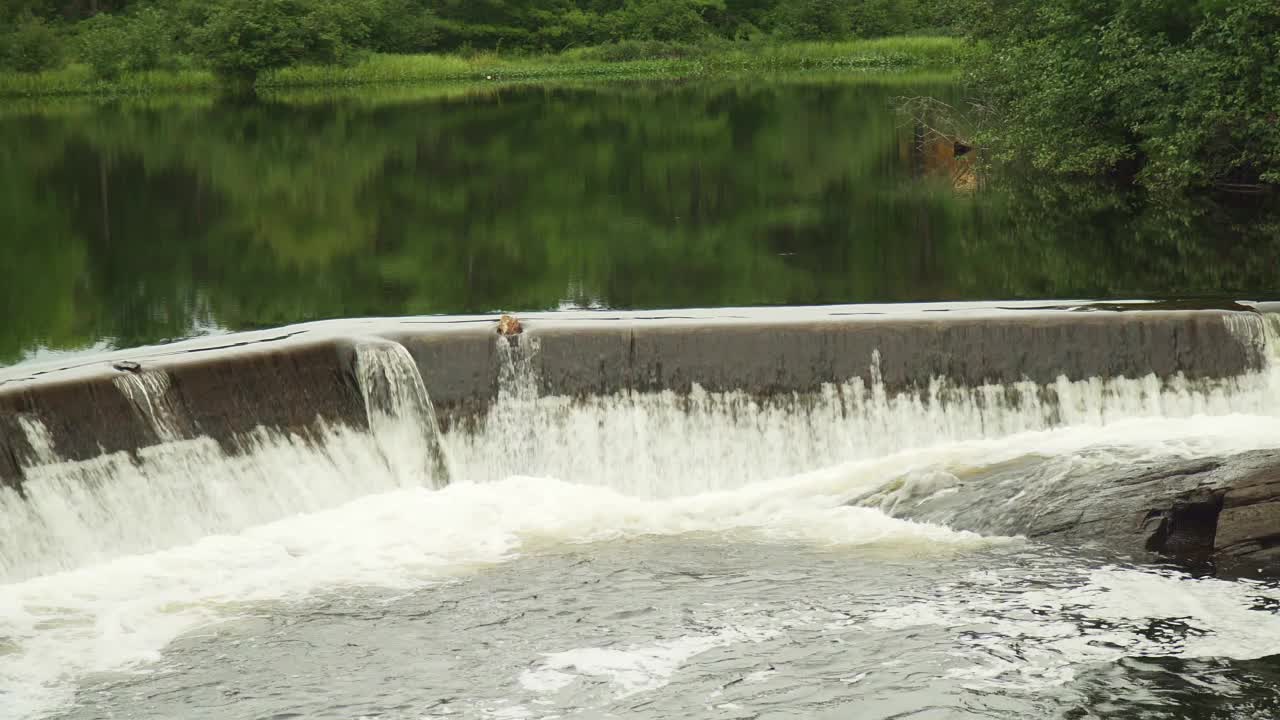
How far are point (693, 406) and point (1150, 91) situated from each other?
15107 millimetres

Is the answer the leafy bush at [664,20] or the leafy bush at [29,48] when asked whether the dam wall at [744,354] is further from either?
the leafy bush at [664,20]

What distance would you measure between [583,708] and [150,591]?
3849 millimetres

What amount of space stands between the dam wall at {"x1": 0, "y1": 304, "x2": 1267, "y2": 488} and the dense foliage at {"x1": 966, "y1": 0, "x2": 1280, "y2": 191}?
33.2ft

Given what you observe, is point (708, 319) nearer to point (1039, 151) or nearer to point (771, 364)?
point (771, 364)

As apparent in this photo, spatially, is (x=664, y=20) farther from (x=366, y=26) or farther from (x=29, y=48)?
(x=29, y=48)

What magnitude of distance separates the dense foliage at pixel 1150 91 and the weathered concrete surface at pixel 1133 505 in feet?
43.4

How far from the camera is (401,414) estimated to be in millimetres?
14031

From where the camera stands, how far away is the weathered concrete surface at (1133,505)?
11.0 metres

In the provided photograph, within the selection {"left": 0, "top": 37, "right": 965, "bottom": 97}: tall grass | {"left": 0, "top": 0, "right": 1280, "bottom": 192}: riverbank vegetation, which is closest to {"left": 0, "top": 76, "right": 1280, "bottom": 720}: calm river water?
{"left": 0, "top": 0, "right": 1280, "bottom": 192}: riverbank vegetation

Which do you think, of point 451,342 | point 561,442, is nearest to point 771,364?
point 561,442

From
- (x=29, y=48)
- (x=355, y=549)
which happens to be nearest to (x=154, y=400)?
(x=355, y=549)

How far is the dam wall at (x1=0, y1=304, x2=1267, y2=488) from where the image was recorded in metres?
13.9

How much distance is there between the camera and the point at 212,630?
10289mm

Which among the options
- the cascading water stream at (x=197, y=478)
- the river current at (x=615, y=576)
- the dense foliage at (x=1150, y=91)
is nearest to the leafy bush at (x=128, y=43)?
the dense foliage at (x=1150, y=91)
